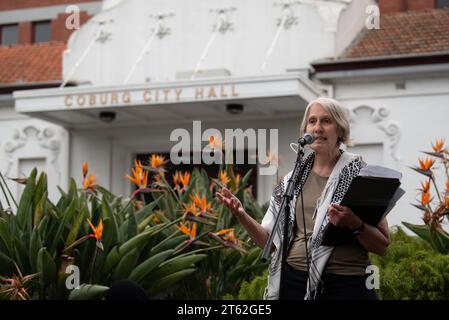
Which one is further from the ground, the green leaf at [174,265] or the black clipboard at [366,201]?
the black clipboard at [366,201]

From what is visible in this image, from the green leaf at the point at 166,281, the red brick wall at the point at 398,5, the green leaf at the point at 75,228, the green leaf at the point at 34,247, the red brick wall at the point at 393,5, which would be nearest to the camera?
the green leaf at the point at 34,247

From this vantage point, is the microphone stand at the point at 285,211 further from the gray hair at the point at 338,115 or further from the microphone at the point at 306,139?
the gray hair at the point at 338,115

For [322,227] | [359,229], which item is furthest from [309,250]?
[359,229]

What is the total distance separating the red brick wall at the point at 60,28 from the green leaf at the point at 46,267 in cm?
1892

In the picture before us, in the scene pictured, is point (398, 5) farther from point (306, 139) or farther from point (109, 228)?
point (306, 139)

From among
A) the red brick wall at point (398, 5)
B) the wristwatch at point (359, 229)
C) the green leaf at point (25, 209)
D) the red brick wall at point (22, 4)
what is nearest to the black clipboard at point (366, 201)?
the wristwatch at point (359, 229)

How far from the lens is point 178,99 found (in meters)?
12.4

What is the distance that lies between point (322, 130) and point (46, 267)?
3.53 m

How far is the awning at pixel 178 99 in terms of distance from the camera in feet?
39.1

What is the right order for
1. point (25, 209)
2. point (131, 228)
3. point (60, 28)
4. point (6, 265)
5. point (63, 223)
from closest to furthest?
1. point (6, 265)
2. point (63, 223)
3. point (25, 209)
4. point (131, 228)
5. point (60, 28)

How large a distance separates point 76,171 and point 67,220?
299 inches

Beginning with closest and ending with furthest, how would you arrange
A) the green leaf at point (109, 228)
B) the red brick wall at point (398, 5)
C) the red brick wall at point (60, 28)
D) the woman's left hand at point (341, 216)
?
the woman's left hand at point (341, 216) < the green leaf at point (109, 228) < the red brick wall at point (398, 5) < the red brick wall at point (60, 28)

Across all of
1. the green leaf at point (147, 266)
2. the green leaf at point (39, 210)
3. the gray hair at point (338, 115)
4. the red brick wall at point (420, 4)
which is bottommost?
the green leaf at point (147, 266)
